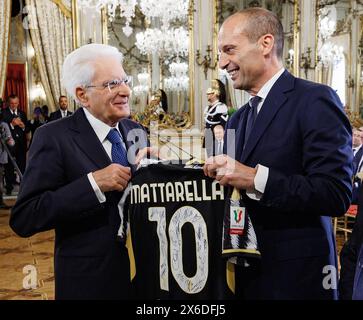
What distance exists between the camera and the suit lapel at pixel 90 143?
173cm

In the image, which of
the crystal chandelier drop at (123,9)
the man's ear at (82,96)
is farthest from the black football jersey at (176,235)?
the crystal chandelier drop at (123,9)

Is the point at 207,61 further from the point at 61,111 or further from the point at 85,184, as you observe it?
the point at 85,184

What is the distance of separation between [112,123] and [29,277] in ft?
8.98

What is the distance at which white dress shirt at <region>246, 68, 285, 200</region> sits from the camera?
1509 mm

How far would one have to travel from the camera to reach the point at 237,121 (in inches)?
73.8

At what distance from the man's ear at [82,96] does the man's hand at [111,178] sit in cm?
31

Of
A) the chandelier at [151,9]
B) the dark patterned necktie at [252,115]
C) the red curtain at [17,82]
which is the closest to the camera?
the dark patterned necktie at [252,115]

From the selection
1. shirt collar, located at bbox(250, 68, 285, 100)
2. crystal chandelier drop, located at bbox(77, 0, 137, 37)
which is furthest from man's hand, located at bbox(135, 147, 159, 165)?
crystal chandelier drop, located at bbox(77, 0, 137, 37)

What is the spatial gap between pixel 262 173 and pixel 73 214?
2.13 ft

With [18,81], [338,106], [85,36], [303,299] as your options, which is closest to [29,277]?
[303,299]

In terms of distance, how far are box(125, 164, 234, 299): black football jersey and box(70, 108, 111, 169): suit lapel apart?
14 cm

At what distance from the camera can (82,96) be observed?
180 cm

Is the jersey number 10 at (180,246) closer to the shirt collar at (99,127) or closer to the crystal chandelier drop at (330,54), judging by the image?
the shirt collar at (99,127)

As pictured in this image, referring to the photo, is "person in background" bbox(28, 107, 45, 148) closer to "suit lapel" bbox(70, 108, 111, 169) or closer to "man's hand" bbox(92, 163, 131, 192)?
"suit lapel" bbox(70, 108, 111, 169)
